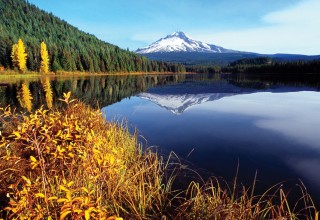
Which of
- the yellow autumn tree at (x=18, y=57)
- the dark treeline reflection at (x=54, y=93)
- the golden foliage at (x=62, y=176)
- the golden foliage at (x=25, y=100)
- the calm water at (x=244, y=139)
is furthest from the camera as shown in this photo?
the yellow autumn tree at (x=18, y=57)

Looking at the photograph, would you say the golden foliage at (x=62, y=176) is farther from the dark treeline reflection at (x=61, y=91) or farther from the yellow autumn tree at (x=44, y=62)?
the yellow autumn tree at (x=44, y=62)

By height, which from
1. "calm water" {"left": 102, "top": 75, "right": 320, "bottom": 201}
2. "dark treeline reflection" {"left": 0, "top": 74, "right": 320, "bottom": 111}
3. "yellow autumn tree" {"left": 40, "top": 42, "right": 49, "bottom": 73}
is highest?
"yellow autumn tree" {"left": 40, "top": 42, "right": 49, "bottom": 73}

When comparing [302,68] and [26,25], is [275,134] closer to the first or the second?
[302,68]

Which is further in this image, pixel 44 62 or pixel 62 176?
pixel 44 62

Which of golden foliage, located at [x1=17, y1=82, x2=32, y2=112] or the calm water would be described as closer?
the calm water

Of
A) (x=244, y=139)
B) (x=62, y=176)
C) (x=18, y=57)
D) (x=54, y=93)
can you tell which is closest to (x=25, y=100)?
(x=54, y=93)

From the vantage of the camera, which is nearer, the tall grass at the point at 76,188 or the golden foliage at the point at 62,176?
the golden foliage at the point at 62,176

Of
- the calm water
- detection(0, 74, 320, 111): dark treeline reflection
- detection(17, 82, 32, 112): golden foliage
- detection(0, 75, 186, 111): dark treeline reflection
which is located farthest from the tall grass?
detection(17, 82, 32, 112): golden foliage

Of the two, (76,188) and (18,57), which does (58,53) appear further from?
(76,188)

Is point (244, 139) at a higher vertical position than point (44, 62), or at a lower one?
lower

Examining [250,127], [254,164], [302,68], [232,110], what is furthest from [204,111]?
[302,68]

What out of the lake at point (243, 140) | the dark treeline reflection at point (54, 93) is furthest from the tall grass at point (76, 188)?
the dark treeline reflection at point (54, 93)

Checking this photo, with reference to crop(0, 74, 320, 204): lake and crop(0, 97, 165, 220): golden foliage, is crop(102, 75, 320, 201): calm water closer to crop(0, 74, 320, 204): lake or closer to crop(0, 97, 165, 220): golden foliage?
crop(0, 74, 320, 204): lake

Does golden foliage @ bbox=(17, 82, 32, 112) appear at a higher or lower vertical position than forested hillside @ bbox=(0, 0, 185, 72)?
lower
